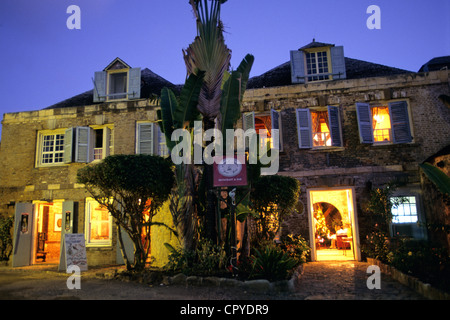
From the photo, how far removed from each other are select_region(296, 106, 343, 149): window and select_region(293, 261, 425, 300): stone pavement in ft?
14.8

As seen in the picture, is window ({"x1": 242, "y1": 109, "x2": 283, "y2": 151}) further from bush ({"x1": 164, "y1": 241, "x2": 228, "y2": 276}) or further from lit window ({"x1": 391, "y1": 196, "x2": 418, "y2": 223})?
bush ({"x1": 164, "y1": 241, "x2": 228, "y2": 276})

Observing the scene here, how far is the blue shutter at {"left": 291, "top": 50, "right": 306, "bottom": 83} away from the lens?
1352cm

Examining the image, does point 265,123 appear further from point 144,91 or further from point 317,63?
point 144,91

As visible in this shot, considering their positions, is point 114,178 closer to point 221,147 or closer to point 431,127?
point 221,147

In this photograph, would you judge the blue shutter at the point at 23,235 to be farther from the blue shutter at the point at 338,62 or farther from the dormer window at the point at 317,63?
the blue shutter at the point at 338,62

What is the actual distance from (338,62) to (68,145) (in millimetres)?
11393

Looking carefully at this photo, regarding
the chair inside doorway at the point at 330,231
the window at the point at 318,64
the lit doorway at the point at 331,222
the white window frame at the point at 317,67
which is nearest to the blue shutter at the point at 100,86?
the window at the point at 318,64

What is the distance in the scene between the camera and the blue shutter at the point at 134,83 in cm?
1451

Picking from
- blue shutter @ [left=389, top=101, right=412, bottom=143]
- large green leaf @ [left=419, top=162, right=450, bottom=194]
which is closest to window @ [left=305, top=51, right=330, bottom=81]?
blue shutter @ [left=389, top=101, right=412, bottom=143]

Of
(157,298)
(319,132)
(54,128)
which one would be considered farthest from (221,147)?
(54,128)

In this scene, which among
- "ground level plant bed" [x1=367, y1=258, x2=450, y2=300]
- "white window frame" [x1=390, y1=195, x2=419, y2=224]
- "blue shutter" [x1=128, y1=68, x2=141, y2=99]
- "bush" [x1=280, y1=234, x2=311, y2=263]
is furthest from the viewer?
"blue shutter" [x1=128, y1=68, x2=141, y2=99]

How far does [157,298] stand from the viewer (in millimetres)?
6242

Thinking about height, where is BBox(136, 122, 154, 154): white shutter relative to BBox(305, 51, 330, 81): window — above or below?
below
